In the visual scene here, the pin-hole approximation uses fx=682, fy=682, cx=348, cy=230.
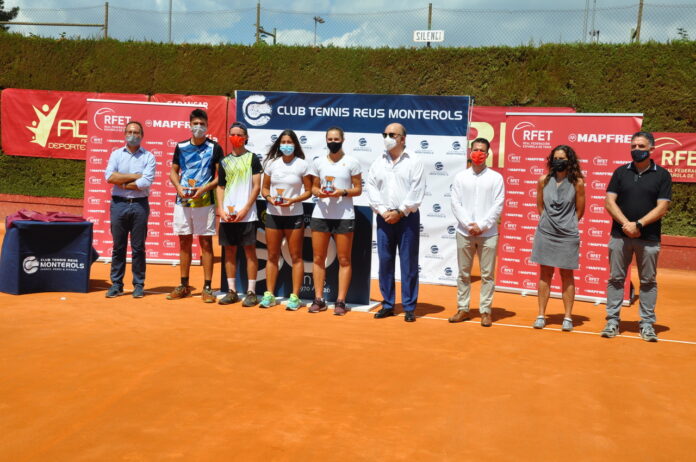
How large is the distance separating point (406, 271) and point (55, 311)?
3.72 metres

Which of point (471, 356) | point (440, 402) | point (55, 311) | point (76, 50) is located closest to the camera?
point (440, 402)

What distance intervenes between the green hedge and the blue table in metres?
8.15

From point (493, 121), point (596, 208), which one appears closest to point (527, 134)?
point (596, 208)

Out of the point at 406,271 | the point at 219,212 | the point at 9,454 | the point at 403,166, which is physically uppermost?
the point at 403,166

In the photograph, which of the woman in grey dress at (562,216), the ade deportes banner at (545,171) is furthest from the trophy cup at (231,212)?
the ade deportes banner at (545,171)

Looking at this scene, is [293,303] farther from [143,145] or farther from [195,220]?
[143,145]

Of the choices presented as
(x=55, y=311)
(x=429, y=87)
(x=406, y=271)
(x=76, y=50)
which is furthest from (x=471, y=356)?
(x=76, y=50)

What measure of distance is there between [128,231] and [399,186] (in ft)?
10.8

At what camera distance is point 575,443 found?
388cm

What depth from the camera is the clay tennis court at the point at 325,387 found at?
3758 mm

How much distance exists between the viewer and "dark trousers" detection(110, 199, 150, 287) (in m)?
7.95

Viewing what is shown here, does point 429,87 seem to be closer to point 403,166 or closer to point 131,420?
point 403,166

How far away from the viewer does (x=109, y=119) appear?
35.3ft

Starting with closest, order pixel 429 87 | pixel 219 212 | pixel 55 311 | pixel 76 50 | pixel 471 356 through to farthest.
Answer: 1. pixel 471 356
2. pixel 55 311
3. pixel 219 212
4. pixel 429 87
5. pixel 76 50
